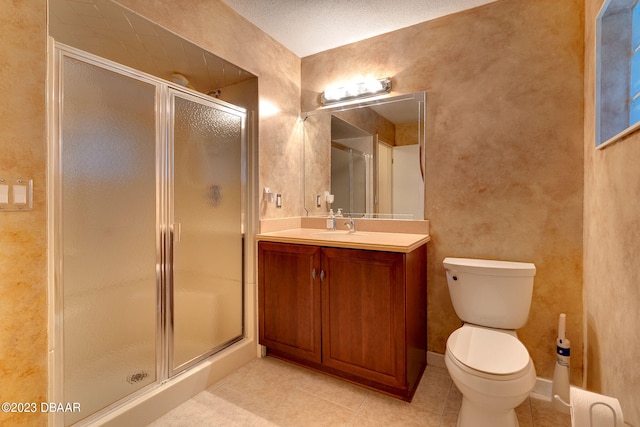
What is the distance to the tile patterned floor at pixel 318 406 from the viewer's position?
1594mm

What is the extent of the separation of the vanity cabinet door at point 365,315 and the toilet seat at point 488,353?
12.7 inches

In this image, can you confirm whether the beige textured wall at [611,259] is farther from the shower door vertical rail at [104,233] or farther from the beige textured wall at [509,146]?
the shower door vertical rail at [104,233]

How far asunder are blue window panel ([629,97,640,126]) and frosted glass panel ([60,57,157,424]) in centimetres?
219

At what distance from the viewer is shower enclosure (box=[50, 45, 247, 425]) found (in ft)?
4.45

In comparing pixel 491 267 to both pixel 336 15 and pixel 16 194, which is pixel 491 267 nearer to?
pixel 336 15

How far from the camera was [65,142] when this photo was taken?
1320mm

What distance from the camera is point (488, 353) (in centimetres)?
142

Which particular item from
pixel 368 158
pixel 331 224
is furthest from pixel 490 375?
pixel 368 158

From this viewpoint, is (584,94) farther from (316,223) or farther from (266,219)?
(266,219)

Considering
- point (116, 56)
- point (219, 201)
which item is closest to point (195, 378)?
point (219, 201)

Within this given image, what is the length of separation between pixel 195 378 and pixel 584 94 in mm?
2862

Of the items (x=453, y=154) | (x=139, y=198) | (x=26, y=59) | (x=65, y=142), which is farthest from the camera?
(x=453, y=154)

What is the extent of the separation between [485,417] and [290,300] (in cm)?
125

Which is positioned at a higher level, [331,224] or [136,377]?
[331,224]
